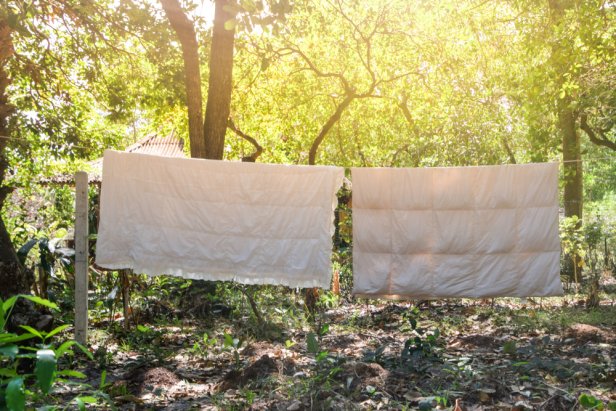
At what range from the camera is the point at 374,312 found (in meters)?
6.82

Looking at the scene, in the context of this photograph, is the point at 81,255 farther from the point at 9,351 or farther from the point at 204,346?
the point at 9,351

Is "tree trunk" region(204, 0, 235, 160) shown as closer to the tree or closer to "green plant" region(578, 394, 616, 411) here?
the tree

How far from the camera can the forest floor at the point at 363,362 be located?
357 cm

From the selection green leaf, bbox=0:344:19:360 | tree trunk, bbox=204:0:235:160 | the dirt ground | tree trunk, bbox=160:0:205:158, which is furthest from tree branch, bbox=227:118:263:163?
green leaf, bbox=0:344:19:360

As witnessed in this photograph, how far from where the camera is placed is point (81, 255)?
5.02 metres

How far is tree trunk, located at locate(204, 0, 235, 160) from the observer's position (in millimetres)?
7145

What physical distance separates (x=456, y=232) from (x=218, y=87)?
3.13m

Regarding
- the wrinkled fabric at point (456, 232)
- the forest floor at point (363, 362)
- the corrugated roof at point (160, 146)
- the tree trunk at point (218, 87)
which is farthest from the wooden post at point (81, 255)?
the corrugated roof at point (160, 146)

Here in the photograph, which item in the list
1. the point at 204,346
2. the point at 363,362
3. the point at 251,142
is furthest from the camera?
the point at 251,142

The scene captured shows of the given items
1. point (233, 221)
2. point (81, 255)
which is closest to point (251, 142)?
point (233, 221)

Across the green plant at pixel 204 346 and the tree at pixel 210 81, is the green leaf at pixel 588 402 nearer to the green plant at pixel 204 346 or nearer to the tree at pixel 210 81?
the green plant at pixel 204 346

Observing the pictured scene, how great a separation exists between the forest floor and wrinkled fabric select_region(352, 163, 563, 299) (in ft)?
1.52

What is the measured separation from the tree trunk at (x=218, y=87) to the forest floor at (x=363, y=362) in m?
1.91

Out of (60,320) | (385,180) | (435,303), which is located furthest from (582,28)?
(60,320)
